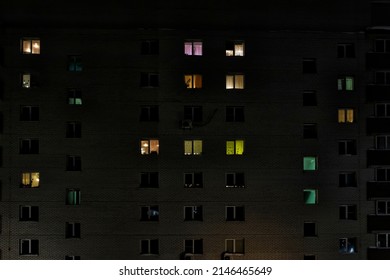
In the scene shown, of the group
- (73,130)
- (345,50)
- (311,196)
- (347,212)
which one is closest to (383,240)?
(347,212)

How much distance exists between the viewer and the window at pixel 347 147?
13.6 m

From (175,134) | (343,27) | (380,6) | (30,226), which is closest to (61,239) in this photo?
(30,226)

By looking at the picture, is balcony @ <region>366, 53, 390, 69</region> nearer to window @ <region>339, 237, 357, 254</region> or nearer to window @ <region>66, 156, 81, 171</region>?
window @ <region>339, 237, 357, 254</region>

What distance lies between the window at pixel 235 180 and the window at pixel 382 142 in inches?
169

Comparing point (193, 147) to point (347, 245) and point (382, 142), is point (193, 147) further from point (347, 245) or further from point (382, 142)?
point (382, 142)

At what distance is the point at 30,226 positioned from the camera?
13156 millimetres

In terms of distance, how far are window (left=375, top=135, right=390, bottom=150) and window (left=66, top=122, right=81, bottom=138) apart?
9.07 meters

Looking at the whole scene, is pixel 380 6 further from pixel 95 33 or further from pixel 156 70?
pixel 95 33

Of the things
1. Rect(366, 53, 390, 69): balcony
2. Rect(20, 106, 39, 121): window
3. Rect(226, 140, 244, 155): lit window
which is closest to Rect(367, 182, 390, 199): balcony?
Rect(366, 53, 390, 69): balcony

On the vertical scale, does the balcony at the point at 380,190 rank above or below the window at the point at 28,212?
above

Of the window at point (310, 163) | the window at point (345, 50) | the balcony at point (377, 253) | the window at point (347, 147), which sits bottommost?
the balcony at point (377, 253)

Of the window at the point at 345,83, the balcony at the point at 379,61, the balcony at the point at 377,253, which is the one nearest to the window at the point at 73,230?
the balcony at the point at 377,253

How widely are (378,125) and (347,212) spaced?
279cm

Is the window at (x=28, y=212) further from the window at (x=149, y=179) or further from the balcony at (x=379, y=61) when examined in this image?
the balcony at (x=379, y=61)
